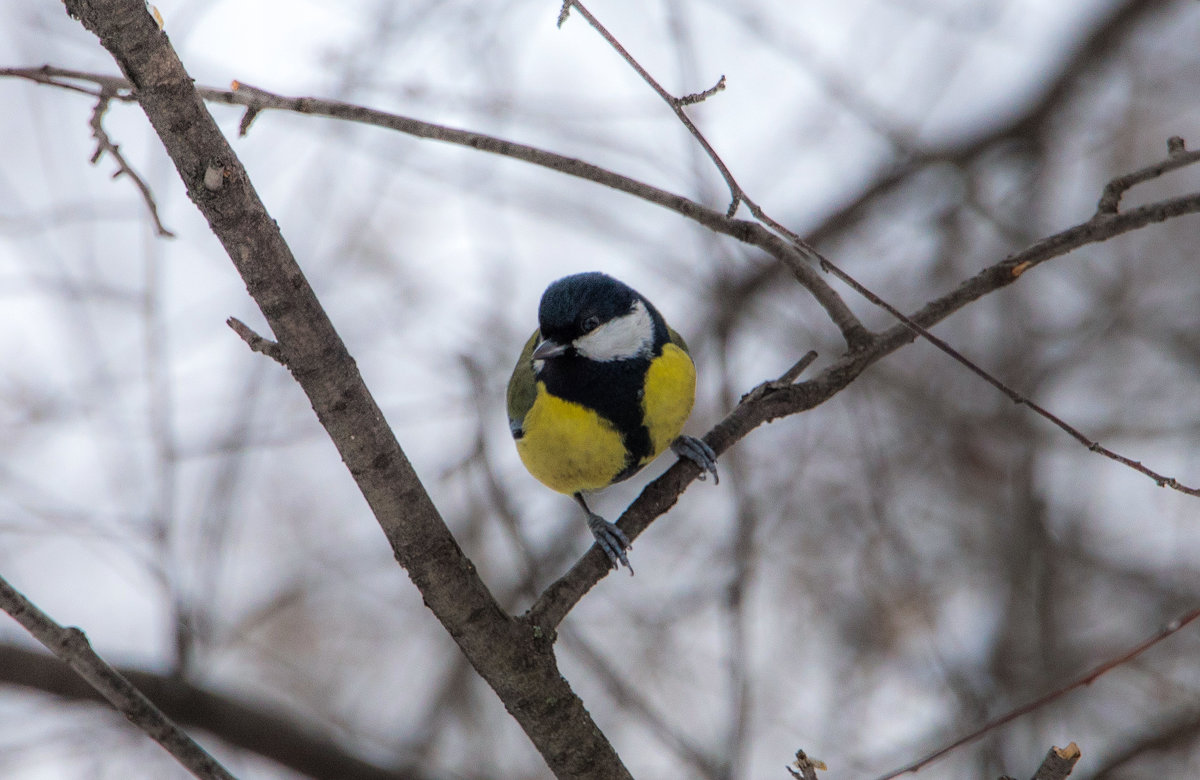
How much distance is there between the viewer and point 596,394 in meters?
2.51

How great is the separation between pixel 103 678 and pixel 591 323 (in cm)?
150

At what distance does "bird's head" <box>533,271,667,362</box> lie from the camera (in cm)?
249

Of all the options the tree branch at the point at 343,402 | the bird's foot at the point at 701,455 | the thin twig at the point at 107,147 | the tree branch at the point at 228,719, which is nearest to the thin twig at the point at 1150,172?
the bird's foot at the point at 701,455

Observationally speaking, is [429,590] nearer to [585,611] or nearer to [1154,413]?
[585,611]

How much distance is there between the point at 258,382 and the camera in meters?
3.71

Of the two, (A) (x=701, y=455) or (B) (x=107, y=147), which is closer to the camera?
(B) (x=107, y=147)

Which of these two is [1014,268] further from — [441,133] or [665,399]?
[441,133]

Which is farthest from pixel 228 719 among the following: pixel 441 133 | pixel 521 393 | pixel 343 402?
pixel 441 133

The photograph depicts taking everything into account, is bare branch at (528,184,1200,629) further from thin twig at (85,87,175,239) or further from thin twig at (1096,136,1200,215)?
thin twig at (85,87,175,239)

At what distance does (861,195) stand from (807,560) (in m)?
1.81

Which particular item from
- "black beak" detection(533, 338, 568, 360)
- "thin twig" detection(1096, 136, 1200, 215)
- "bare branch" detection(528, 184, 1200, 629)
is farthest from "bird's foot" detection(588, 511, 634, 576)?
"thin twig" detection(1096, 136, 1200, 215)

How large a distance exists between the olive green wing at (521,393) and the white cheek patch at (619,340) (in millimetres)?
175

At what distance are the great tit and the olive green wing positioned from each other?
32mm

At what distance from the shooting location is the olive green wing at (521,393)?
2664 millimetres
